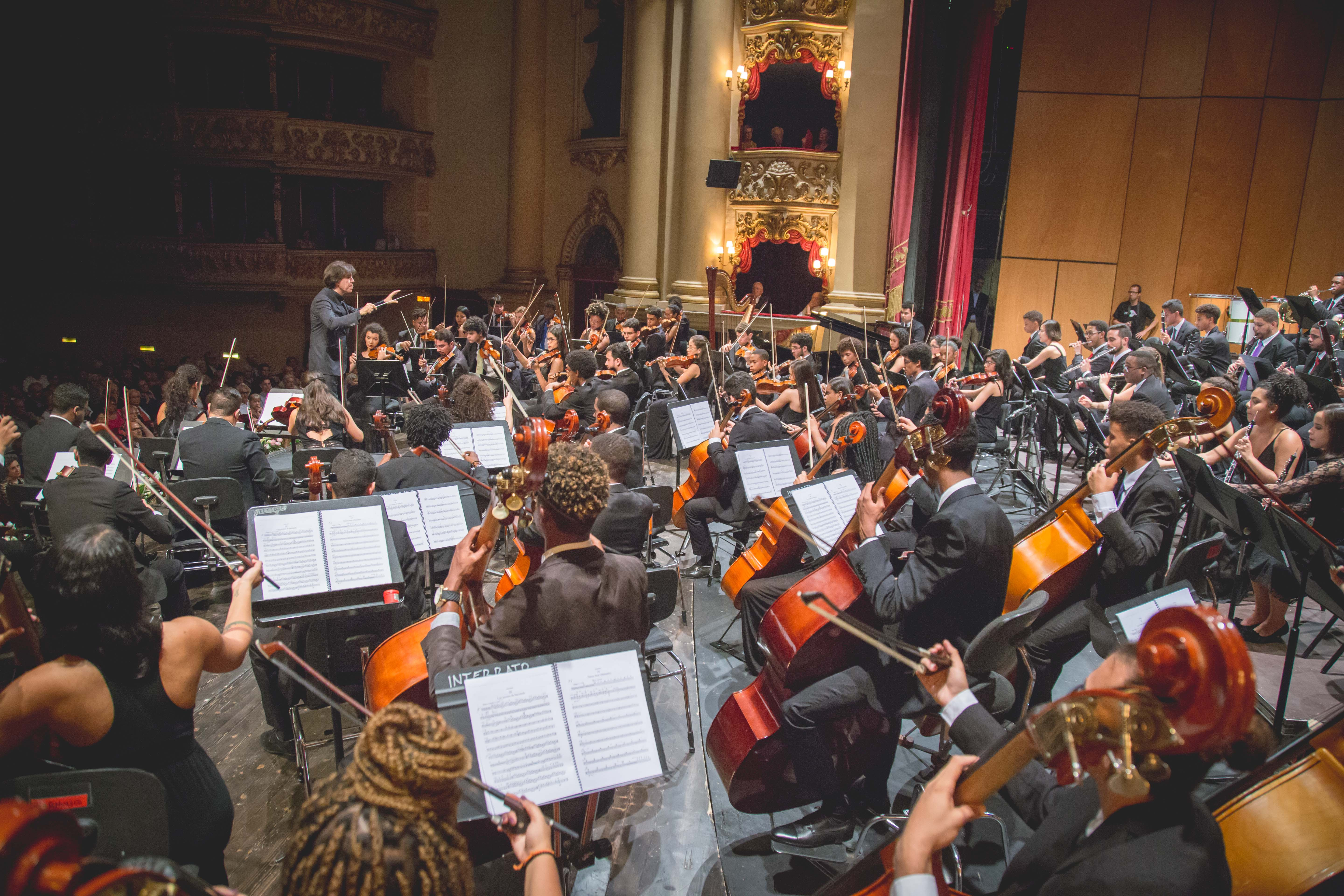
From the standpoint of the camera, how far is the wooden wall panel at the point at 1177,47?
36.2 feet

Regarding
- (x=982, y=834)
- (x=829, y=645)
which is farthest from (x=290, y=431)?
(x=982, y=834)

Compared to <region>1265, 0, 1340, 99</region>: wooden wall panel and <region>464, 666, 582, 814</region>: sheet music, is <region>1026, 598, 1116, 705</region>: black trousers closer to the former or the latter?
<region>464, 666, 582, 814</region>: sheet music

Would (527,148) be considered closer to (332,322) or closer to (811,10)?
(811,10)

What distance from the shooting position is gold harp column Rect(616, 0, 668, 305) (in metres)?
13.4

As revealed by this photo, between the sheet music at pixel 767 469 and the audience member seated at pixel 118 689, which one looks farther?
the sheet music at pixel 767 469

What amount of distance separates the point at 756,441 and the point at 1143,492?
7.20 ft

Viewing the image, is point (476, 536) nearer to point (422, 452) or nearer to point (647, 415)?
point (422, 452)

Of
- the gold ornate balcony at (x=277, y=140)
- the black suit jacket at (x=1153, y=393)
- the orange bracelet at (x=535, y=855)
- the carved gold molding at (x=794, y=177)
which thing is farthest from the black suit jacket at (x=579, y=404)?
the gold ornate balcony at (x=277, y=140)

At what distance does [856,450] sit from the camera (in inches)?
233

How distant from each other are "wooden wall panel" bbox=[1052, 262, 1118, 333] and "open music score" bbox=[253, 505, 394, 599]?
38.1 ft

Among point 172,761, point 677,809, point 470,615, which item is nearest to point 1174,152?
point 677,809

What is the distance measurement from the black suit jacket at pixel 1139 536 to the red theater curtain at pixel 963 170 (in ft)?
24.9

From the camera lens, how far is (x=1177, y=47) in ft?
36.7

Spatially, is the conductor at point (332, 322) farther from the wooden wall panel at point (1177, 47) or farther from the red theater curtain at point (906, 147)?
the wooden wall panel at point (1177, 47)
